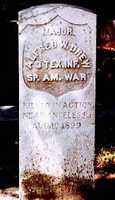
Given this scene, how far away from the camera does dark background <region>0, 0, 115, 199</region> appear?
22.2ft

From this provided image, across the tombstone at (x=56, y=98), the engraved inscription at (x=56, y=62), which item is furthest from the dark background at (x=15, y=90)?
the engraved inscription at (x=56, y=62)

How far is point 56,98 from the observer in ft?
16.6

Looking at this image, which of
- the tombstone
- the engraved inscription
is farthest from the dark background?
the engraved inscription

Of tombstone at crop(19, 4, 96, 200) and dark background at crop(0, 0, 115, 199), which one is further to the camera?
dark background at crop(0, 0, 115, 199)

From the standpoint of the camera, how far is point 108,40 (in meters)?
6.37

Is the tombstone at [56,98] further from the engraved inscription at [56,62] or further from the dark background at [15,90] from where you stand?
the dark background at [15,90]

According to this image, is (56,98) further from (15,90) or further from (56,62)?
(15,90)

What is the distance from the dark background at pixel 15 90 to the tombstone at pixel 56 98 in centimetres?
76

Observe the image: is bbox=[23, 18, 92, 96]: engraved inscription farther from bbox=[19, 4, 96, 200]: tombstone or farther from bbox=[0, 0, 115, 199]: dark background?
bbox=[0, 0, 115, 199]: dark background

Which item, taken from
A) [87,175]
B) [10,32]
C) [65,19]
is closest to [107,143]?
[87,175]

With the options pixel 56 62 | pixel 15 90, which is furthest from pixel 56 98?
pixel 15 90

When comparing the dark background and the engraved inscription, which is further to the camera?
the dark background

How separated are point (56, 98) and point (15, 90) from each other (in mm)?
5202

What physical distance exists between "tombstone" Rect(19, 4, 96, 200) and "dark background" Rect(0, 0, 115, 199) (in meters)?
0.76
